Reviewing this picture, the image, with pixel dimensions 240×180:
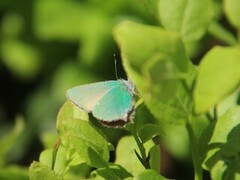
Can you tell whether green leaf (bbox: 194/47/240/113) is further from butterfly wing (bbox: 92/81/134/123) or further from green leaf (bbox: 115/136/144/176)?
green leaf (bbox: 115/136/144/176)

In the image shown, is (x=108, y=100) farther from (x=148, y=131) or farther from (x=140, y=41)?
(x=140, y=41)

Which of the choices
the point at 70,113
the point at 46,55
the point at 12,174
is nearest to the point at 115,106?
the point at 70,113

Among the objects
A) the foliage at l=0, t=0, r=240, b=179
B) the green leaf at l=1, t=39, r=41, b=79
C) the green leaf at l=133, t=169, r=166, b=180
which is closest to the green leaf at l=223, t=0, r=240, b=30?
the foliage at l=0, t=0, r=240, b=179

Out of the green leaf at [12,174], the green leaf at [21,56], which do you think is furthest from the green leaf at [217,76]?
the green leaf at [21,56]

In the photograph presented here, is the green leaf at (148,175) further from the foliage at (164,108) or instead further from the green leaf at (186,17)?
the green leaf at (186,17)

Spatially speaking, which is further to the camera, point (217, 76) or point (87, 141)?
point (87, 141)
